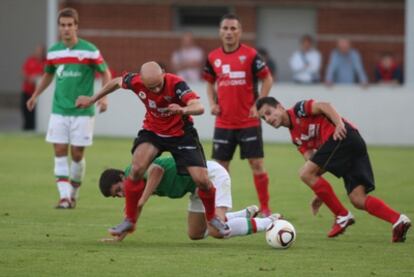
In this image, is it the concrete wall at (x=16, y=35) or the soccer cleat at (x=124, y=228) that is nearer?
the soccer cleat at (x=124, y=228)

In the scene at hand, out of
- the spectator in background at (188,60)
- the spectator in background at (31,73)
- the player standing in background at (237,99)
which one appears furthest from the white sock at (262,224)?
the spectator in background at (188,60)

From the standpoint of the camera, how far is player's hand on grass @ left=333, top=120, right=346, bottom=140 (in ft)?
38.3

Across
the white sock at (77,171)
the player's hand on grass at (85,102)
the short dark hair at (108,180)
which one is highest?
the player's hand on grass at (85,102)

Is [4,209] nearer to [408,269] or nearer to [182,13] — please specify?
[408,269]

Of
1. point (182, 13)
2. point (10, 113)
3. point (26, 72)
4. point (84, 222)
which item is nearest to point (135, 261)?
point (84, 222)

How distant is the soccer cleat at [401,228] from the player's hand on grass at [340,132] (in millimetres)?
968

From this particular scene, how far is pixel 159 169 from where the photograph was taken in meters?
11.4

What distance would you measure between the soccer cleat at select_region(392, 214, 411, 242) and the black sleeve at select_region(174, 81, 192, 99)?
243 centimetres

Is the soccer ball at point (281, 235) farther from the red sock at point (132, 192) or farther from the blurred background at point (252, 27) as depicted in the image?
the blurred background at point (252, 27)

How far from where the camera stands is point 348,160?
11.9 m

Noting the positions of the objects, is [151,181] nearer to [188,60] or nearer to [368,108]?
[368,108]

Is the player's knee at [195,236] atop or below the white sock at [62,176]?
atop

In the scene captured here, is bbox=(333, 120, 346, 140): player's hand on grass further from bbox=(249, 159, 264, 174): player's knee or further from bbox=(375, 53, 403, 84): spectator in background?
bbox=(375, 53, 403, 84): spectator in background

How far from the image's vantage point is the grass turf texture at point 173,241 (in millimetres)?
9922
